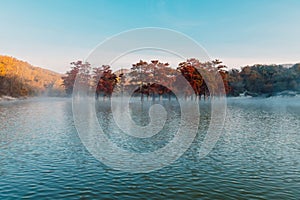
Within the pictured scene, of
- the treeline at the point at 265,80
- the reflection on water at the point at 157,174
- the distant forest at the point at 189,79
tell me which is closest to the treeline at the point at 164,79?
the distant forest at the point at 189,79

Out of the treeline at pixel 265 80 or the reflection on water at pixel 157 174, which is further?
the treeline at pixel 265 80

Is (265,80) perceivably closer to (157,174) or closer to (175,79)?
(175,79)

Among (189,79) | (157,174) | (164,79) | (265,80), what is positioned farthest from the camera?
(265,80)

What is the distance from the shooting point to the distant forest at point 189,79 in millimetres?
131750

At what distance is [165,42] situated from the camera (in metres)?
35.0

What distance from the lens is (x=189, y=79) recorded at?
415 feet

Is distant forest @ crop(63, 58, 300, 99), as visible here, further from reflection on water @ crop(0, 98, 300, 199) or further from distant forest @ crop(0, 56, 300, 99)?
reflection on water @ crop(0, 98, 300, 199)

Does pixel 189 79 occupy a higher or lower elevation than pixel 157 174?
higher

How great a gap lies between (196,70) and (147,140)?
101655 millimetres

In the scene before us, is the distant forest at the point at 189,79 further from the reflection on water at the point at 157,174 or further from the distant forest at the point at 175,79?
the reflection on water at the point at 157,174

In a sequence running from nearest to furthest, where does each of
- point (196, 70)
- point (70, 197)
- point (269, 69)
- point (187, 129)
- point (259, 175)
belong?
point (70, 197) → point (259, 175) → point (187, 129) → point (196, 70) → point (269, 69)

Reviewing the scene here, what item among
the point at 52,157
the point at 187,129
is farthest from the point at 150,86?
the point at 52,157

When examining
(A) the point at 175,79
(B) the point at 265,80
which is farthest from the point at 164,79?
(B) the point at 265,80

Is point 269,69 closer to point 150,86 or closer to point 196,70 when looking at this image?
point 196,70
